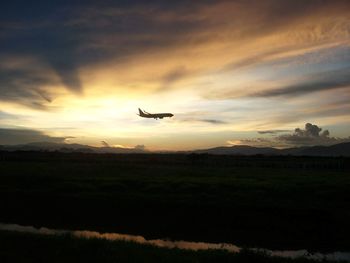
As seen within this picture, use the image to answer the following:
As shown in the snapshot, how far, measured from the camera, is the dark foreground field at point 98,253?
19484 millimetres

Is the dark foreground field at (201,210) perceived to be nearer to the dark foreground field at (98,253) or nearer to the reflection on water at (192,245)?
the reflection on water at (192,245)

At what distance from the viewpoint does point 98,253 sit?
20.5 metres

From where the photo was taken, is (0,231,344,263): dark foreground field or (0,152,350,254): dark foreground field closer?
(0,231,344,263): dark foreground field

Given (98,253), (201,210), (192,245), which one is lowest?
(192,245)

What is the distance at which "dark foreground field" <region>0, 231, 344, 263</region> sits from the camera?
767 inches

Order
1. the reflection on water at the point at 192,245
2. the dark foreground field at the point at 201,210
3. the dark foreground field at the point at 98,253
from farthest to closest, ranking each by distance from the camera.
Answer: the dark foreground field at the point at 201,210 → the reflection on water at the point at 192,245 → the dark foreground field at the point at 98,253

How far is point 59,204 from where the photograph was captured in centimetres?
4062

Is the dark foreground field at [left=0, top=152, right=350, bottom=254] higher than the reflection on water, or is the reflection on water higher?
the dark foreground field at [left=0, top=152, right=350, bottom=254]

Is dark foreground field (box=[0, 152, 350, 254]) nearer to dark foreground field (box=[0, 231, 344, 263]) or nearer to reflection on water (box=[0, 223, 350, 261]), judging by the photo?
reflection on water (box=[0, 223, 350, 261])

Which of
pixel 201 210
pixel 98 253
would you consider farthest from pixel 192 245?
pixel 98 253

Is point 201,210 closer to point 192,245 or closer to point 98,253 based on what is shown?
point 192,245

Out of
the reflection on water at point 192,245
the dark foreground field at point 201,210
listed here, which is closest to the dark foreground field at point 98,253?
the reflection on water at point 192,245

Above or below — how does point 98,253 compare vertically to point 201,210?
below

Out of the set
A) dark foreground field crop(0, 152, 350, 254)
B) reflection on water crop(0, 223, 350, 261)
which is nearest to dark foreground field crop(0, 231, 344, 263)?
reflection on water crop(0, 223, 350, 261)
